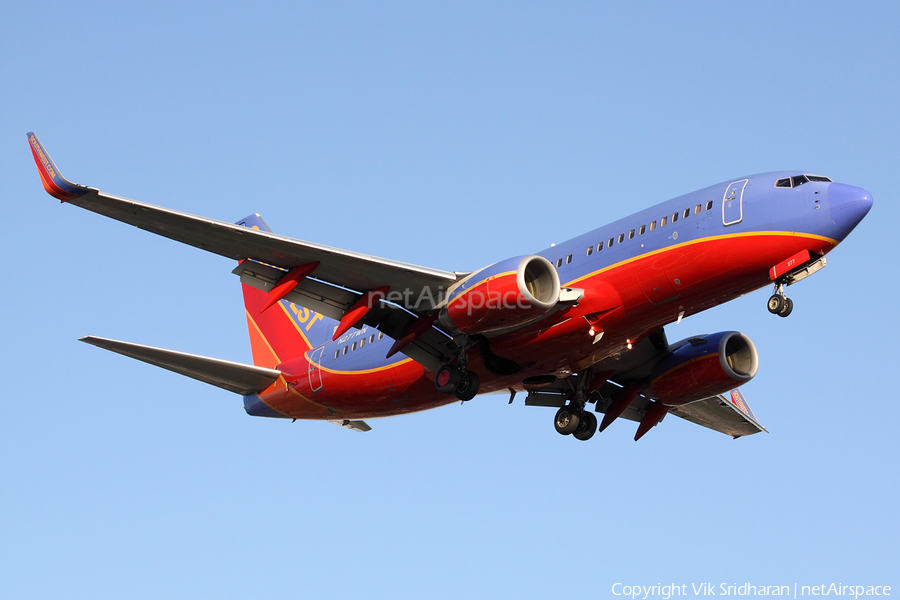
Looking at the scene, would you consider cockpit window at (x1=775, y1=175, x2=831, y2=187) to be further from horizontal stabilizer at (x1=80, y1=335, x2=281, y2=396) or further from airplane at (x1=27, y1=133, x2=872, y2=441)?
horizontal stabilizer at (x1=80, y1=335, x2=281, y2=396)

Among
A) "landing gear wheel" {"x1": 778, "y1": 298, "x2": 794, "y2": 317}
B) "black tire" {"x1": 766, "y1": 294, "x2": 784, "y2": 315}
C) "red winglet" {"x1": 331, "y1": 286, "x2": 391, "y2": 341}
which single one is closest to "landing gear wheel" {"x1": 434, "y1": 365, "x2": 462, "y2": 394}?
"red winglet" {"x1": 331, "y1": 286, "x2": 391, "y2": 341}

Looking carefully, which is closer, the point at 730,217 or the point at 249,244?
the point at 730,217

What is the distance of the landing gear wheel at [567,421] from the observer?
30.8 meters

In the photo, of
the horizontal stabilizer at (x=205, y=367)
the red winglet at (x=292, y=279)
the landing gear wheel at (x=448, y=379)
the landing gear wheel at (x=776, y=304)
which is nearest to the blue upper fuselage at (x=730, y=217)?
the landing gear wheel at (x=776, y=304)

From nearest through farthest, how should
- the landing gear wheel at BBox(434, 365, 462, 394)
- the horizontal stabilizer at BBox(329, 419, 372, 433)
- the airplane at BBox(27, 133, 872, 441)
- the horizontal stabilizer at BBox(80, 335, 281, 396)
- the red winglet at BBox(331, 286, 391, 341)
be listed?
1. the airplane at BBox(27, 133, 872, 441)
2. the red winglet at BBox(331, 286, 391, 341)
3. the landing gear wheel at BBox(434, 365, 462, 394)
4. the horizontal stabilizer at BBox(80, 335, 281, 396)
5. the horizontal stabilizer at BBox(329, 419, 372, 433)

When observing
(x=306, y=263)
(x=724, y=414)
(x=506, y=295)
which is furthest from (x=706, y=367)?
(x=306, y=263)

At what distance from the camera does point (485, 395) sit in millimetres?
30812

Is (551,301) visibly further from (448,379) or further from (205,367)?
(205,367)

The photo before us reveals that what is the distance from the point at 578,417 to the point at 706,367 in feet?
13.8

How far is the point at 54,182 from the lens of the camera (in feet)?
75.7

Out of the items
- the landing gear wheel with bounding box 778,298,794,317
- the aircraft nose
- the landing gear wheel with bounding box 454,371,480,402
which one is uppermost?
the aircraft nose

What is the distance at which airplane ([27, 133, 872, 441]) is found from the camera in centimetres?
2428

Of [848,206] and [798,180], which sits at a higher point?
[798,180]

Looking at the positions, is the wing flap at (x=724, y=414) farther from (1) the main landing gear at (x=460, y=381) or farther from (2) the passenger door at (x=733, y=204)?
(2) the passenger door at (x=733, y=204)
